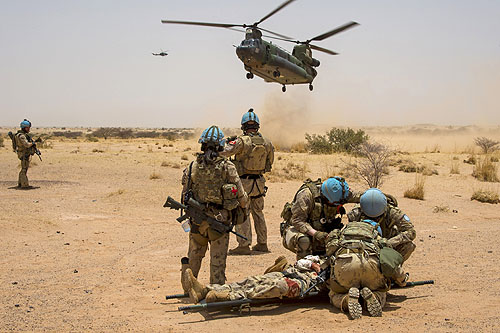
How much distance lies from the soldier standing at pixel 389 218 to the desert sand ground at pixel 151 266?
0.59m

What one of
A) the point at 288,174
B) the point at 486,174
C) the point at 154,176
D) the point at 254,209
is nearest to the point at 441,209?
the point at 254,209

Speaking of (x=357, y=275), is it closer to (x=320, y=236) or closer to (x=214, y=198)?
(x=320, y=236)

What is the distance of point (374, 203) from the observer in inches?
225

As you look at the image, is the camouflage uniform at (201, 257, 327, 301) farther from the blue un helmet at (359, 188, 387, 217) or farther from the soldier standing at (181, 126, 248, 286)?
the blue un helmet at (359, 188, 387, 217)

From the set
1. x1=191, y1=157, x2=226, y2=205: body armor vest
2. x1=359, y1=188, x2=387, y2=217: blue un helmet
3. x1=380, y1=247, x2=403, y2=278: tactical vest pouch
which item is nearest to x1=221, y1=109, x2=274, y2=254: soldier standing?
x1=191, y1=157, x2=226, y2=205: body armor vest

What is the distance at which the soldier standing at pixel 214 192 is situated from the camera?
19.9ft

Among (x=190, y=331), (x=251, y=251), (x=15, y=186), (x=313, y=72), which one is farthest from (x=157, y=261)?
(x=313, y=72)

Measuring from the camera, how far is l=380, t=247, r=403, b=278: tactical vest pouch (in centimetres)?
521

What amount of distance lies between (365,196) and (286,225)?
3.96 feet

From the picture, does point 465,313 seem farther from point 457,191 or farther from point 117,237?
point 457,191

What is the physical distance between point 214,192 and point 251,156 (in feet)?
8.58

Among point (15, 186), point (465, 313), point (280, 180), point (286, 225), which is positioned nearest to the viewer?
point (465, 313)

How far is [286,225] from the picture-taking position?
21.6ft

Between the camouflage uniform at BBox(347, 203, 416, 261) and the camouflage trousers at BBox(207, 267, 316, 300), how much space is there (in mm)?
904
